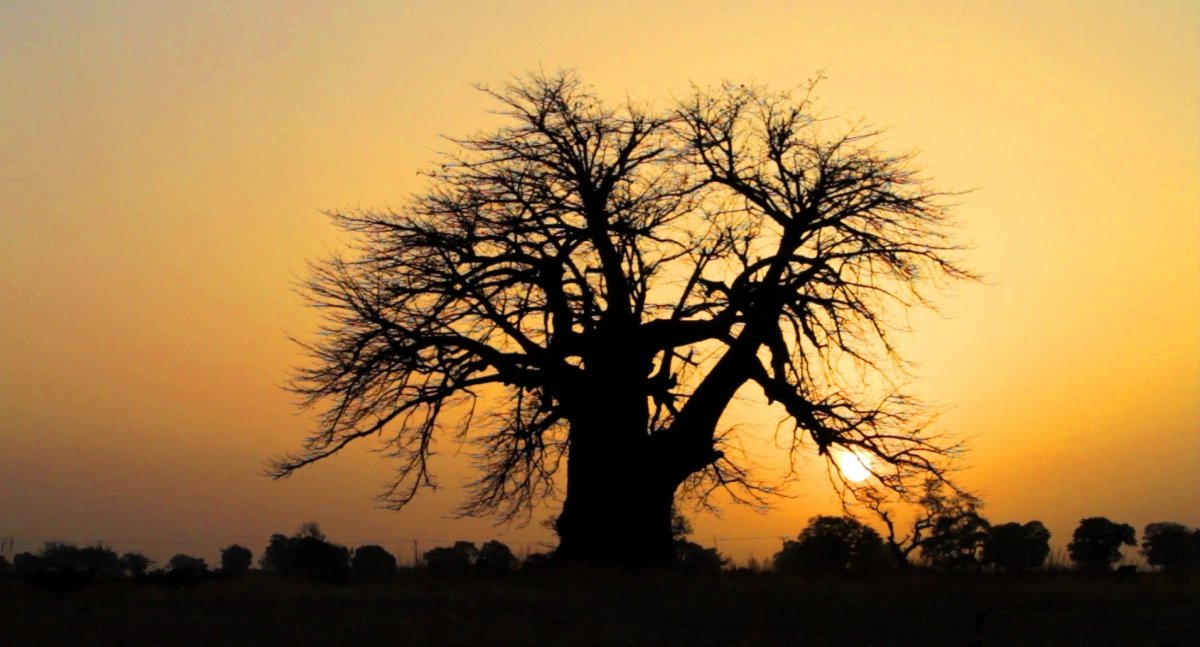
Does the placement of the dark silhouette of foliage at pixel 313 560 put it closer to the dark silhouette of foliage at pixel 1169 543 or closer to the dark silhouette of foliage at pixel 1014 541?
the dark silhouette of foliage at pixel 1014 541

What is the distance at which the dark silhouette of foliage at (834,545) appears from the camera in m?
29.3

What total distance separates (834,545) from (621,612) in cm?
1741

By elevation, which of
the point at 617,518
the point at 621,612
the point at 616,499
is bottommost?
the point at 621,612

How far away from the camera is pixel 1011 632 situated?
544 inches

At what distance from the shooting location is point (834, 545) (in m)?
31.2

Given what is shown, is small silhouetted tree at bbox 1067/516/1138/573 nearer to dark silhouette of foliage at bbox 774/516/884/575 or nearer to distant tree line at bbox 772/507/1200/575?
distant tree line at bbox 772/507/1200/575

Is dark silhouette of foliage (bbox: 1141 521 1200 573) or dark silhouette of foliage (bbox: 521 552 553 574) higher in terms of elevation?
dark silhouette of foliage (bbox: 1141 521 1200 573)

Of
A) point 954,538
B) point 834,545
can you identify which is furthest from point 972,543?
point 834,545

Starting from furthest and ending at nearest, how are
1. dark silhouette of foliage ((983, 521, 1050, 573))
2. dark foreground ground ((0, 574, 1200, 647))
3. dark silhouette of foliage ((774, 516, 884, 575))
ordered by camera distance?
dark silhouette of foliage ((983, 521, 1050, 573)) → dark silhouette of foliage ((774, 516, 884, 575)) → dark foreground ground ((0, 574, 1200, 647))

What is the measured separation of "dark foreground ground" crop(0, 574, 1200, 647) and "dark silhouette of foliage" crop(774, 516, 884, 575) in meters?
10.3

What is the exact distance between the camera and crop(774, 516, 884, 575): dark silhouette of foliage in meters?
29.3

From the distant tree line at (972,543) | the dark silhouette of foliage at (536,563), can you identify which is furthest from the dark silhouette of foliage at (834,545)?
the dark silhouette of foliage at (536,563)

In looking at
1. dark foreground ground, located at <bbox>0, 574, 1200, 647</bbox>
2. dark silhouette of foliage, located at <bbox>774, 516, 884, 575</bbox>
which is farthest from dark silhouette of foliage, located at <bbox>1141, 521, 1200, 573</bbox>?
dark foreground ground, located at <bbox>0, 574, 1200, 647</bbox>

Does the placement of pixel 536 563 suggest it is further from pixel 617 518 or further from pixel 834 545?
pixel 834 545
